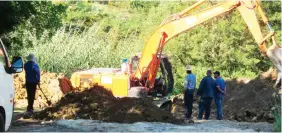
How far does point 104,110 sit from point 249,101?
1001 centimetres

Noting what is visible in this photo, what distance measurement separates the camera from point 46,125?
13.5 m

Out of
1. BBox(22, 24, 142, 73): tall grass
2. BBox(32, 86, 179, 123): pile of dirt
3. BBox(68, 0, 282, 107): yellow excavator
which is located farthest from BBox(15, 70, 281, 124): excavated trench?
BBox(22, 24, 142, 73): tall grass

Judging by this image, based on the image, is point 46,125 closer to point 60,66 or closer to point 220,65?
point 60,66

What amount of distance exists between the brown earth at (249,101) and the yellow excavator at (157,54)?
1671mm

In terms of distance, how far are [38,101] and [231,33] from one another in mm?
14728

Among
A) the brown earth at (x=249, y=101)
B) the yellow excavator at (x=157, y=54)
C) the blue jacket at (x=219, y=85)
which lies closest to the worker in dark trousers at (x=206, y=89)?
the blue jacket at (x=219, y=85)

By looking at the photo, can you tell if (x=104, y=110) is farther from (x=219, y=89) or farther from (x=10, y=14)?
(x=219, y=89)

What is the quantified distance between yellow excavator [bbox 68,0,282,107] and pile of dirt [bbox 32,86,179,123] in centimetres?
263

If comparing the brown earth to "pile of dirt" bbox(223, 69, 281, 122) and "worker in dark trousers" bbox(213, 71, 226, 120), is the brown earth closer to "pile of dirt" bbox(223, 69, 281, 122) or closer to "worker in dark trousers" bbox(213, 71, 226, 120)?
"pile of dirt" bbox(223, 69, 281, 122)

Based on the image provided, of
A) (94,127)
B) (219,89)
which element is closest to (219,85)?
(219,89)

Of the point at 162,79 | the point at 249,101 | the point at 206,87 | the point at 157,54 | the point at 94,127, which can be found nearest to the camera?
the point at 94,127

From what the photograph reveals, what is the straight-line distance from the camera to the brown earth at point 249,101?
798 inches

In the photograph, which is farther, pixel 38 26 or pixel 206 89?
pixel 38 26

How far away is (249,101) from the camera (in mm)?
23688
